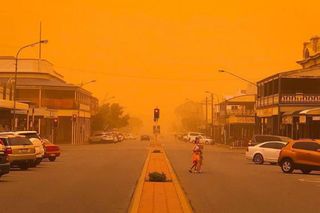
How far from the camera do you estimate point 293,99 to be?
71250mm

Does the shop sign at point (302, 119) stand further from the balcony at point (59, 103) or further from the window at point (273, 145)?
the balcony at point (59, 103)

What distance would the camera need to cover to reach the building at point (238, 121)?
105 m

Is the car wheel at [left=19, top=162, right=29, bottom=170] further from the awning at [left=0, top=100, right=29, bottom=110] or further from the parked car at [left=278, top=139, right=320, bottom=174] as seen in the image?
the awning at [left=0, top=100, right=29, bottom=110]

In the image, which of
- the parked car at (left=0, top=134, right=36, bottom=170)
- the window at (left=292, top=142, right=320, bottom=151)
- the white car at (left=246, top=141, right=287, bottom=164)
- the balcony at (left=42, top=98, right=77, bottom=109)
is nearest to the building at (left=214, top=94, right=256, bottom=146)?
the balcony at (left=42, top=98, right=77, bottom=109)

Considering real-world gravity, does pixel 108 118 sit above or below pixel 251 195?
above

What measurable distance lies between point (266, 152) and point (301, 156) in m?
10.5

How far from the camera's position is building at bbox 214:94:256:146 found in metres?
105

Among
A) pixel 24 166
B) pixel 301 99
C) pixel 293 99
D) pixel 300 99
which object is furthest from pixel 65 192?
pixel 293 99

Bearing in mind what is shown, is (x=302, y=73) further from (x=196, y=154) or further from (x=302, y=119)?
(x=196, y=154)

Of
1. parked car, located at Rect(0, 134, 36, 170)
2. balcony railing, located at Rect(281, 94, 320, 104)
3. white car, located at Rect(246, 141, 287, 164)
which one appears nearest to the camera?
parked car, located at Rect(0, 134, 36, 170)

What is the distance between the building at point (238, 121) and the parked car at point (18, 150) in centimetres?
6138

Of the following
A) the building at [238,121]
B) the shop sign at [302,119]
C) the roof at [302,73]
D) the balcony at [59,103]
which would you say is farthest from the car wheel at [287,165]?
the balcony at [59,103]

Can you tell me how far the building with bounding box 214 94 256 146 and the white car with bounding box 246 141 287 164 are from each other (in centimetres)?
4638

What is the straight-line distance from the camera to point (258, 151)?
44594mm
